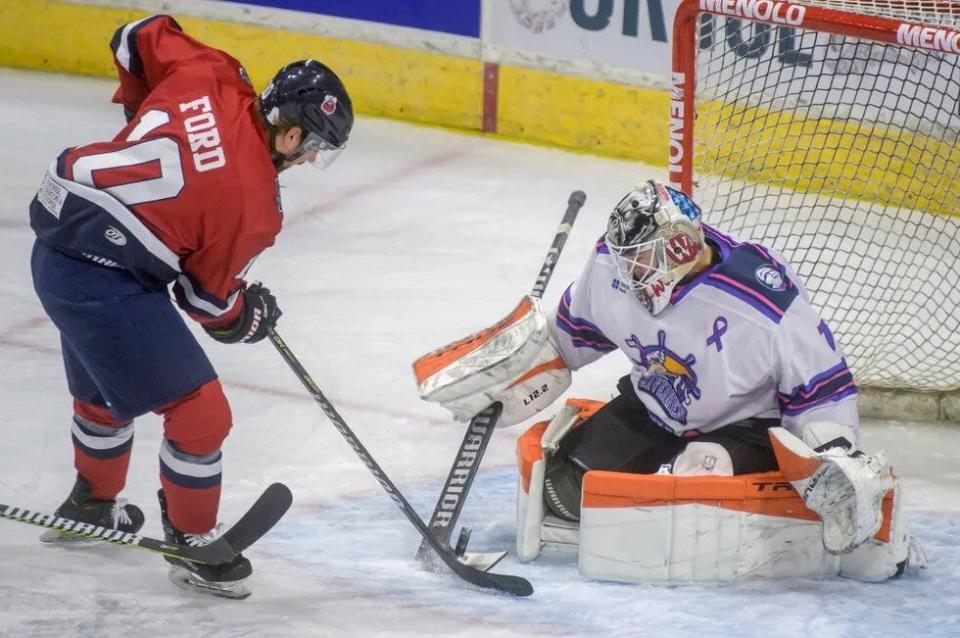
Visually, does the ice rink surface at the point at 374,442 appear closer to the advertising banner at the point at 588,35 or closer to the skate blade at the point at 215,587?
the skate blade at the point at 215,587

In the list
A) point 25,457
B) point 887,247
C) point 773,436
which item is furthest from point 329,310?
point 773,436

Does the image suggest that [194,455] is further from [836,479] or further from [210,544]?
[836,479]

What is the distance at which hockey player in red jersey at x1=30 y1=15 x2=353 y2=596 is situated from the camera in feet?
9.74

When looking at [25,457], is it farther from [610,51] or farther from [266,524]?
[610,51]

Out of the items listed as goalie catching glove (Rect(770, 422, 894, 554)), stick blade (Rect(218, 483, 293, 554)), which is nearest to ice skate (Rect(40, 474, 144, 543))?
stick blade (Rect(218, 483, 293, 554))

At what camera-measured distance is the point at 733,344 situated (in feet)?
10.4

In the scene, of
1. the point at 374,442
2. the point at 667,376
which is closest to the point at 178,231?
the point at 667,376

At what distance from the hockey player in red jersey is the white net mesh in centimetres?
131

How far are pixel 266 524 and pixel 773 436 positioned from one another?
0.97m

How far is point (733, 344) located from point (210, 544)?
3.45 feet

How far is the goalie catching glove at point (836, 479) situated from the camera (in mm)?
3051

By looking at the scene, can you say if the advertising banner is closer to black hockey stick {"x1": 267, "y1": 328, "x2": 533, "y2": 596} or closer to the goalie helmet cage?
the goalie helmet cage

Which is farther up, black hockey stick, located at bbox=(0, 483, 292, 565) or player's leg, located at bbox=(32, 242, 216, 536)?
player's leg, located at bbox=(32, 242, 216, 536)

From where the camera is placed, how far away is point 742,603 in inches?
125
